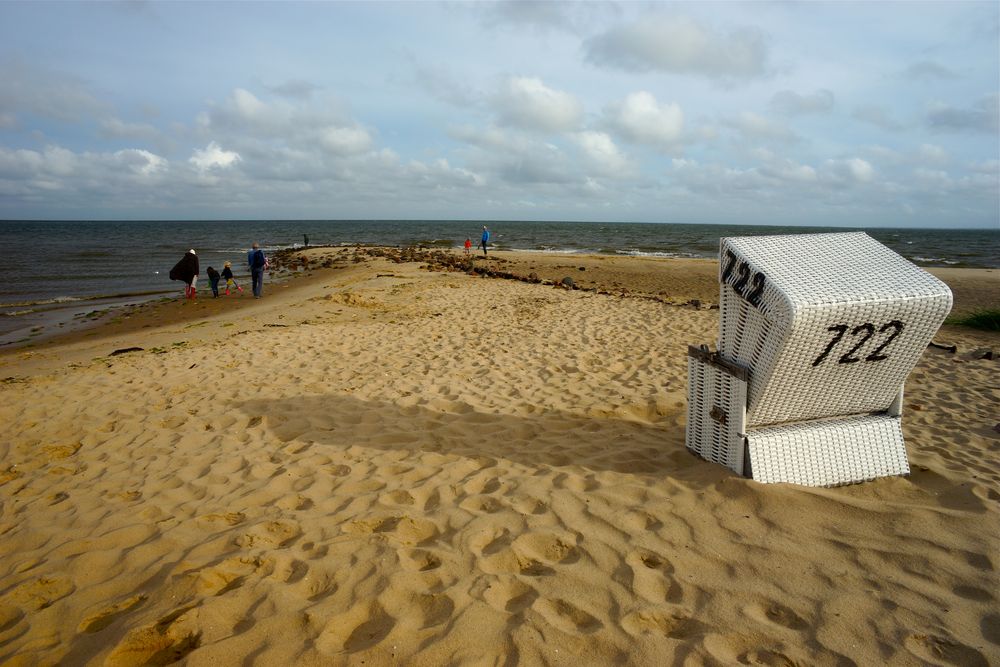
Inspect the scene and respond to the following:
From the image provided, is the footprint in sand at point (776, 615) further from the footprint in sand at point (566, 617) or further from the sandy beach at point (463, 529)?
the footprint in sand at point (566, 617)

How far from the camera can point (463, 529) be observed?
3.33 meters

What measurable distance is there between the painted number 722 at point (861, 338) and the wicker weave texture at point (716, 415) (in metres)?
0.55

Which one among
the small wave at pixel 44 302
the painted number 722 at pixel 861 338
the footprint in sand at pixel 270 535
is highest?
the painted number 722 at pixel 861 338

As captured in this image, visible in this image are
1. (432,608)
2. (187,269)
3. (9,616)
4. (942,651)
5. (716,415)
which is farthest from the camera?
(187,269)

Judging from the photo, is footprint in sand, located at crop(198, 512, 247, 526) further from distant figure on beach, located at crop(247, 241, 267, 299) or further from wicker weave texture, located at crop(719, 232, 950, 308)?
distant figure on beach, located at crop(247, 241, 267, 299)

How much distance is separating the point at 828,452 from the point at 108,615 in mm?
4271

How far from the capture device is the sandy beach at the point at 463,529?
2.40 metres

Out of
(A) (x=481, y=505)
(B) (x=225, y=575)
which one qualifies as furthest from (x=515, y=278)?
(B) (x=225, y=575)

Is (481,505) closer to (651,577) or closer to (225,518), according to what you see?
(651,577)

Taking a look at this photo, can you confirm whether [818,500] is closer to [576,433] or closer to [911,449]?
[911,449]

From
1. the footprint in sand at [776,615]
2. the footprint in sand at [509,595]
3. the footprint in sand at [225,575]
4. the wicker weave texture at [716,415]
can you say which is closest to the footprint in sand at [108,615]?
the footprint in sand at [225,575]

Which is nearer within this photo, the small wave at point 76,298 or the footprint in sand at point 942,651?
the footprint in sand at point 942,651

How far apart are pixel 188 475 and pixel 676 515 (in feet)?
12.5

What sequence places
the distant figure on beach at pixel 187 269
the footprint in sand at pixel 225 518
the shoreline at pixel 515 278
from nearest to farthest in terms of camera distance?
the footprint in sand at pixel 225 518 → the shoreline at pixel 515 278 → the distant figure on beach at pixel 187 269
